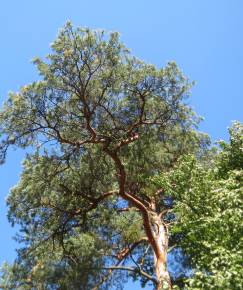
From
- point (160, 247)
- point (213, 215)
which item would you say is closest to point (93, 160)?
point (160, 247)

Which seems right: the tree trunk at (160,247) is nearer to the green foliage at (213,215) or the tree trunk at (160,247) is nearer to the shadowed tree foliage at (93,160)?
the shadowed tree foliage at (93,160)

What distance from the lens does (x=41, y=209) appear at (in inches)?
585

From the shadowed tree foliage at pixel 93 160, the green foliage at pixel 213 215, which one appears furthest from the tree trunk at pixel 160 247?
the green foliage at pixel 213 215

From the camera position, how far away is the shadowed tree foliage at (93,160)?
13242 mm

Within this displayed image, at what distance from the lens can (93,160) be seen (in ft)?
49.4

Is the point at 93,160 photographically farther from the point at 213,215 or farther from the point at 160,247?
the point at 213,215

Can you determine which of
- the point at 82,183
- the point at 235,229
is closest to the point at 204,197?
the point at 235,229

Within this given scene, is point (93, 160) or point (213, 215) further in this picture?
point (93, 160)

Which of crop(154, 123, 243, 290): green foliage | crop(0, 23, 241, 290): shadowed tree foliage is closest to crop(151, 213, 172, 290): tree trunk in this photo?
crop(0, 23, 241, 290): shadowed tree foliage

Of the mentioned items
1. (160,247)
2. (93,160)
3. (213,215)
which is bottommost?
(213,215)

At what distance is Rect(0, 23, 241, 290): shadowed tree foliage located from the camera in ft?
43.4

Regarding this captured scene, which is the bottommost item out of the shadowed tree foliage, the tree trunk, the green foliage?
the green foliage

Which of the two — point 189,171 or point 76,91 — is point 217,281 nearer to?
point 189,171

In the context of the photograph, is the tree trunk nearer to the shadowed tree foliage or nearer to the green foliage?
Result: the shadowed tree foliage
